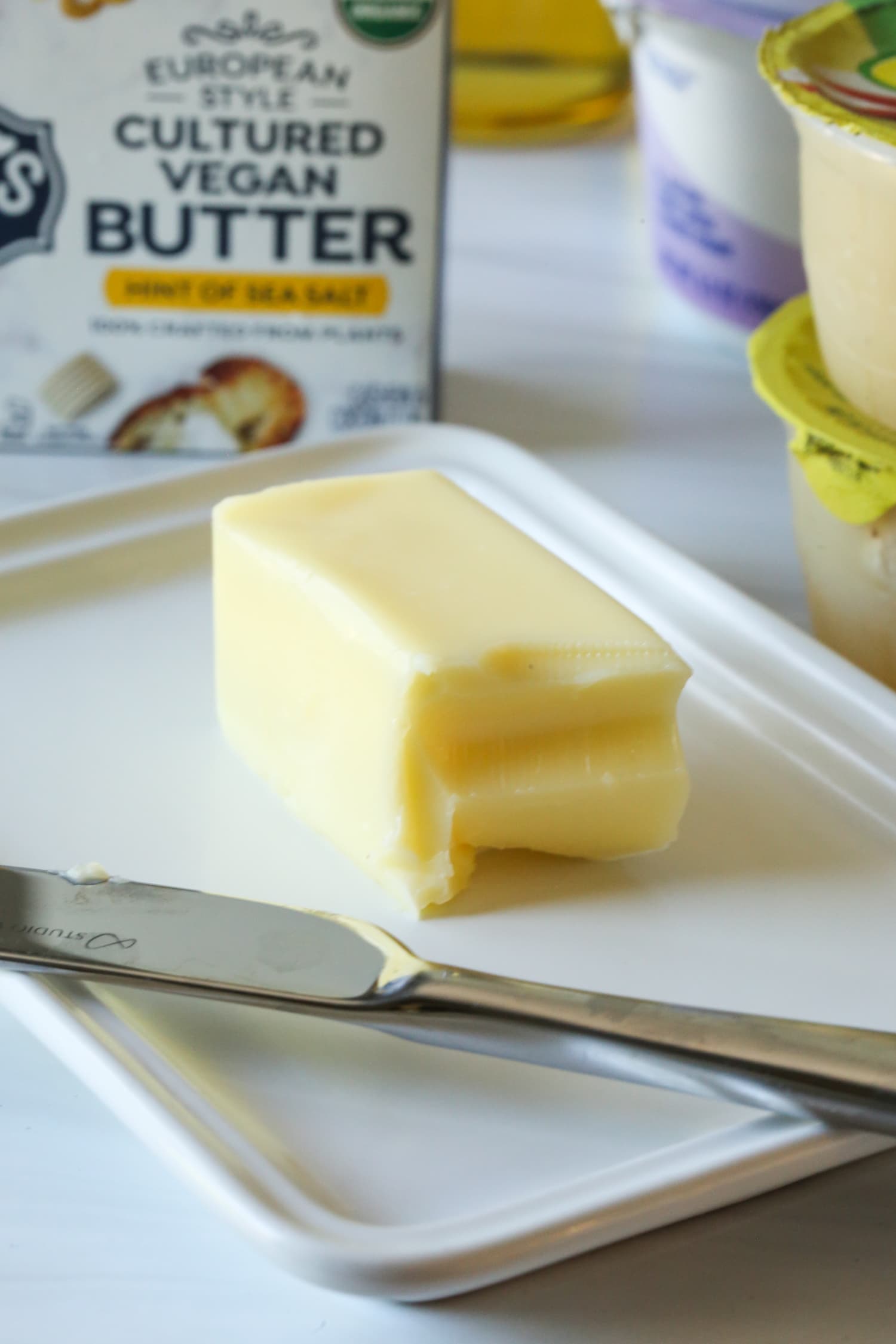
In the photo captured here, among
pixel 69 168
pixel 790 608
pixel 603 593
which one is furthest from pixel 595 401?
pixel 603 593

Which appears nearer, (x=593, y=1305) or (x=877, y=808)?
(x=593, y=1305)

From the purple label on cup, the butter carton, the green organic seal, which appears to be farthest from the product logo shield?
the purple label on cup

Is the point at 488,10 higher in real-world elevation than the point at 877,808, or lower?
higher

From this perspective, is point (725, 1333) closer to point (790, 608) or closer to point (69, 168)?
point (790, 608)

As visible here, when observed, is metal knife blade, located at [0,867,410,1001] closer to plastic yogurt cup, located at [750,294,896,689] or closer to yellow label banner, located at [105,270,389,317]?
plastic yogurt cup, located at [750,294,896,689]

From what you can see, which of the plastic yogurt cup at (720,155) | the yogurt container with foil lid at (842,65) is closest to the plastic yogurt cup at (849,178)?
the yogurt container with foil lid at (842,65)

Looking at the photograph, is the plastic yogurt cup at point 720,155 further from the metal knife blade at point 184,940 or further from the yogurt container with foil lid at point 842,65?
the metal knife blade at point 184,940
